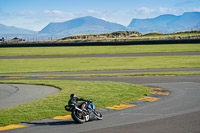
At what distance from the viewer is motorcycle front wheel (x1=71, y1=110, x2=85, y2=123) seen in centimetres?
1091

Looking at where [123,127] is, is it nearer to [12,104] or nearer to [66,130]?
[66,130]

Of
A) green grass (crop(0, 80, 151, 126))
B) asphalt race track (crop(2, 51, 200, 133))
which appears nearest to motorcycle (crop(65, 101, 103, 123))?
asphalt race track (crop(2, 51, 200, 133))

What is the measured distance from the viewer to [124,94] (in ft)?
57.0

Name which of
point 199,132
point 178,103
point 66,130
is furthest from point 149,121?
point 178,103

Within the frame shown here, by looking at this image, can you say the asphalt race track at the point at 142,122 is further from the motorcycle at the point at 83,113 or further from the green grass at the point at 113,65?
the green grass at the point at 113,65

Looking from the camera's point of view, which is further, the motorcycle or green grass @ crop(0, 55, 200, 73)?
green grass @ crop(0, 55, 200, 73)

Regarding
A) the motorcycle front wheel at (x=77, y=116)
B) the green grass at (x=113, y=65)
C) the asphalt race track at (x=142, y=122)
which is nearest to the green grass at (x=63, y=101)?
the asphalt race track at (x=142, y=122)

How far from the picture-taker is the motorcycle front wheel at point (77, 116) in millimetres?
10906

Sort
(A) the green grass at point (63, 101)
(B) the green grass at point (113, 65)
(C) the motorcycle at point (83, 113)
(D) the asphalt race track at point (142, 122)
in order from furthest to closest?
(B) the green grass at point (113, 65), (A) the green grass at point (63, 101), (C) the motorcycle at point (83, 113), (D) the asphalt race track at point (142, 122)

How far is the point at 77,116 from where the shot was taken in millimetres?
11047

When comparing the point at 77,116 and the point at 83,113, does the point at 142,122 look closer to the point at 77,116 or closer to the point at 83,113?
the point at 83,113

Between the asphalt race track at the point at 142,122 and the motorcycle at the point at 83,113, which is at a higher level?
the motorcycle at the point at 83,113

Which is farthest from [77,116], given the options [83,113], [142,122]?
[142,122]

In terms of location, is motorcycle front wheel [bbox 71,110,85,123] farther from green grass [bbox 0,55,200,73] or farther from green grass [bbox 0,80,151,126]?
green grass [bbox 0,55,200,73]
